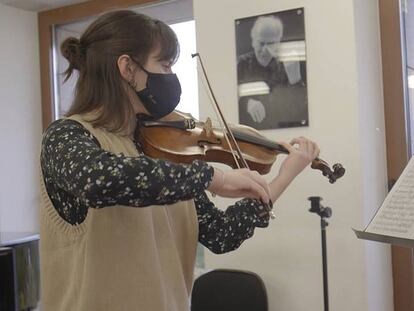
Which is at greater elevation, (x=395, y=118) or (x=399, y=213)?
(x=395, y=118)

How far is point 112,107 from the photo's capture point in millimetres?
1134

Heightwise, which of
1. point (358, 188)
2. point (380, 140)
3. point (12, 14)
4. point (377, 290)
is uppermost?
point (12, 14)

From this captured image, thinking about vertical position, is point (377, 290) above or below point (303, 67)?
below

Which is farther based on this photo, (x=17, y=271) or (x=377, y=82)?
(x=17, y=271)

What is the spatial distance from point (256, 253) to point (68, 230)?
134cm

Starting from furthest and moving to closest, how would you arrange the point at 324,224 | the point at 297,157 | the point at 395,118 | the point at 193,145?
the point at 395,118, the point at 324,224, the point at 297,157, the point at 193,145

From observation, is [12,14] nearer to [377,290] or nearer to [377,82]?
[377,82]

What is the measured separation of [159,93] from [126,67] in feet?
0.32

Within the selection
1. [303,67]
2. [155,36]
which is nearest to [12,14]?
[303,67]

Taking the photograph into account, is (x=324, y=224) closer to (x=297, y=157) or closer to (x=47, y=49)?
(x=297, y=157)

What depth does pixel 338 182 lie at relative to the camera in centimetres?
211

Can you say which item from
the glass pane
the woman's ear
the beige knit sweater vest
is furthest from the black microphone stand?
the woman's ear

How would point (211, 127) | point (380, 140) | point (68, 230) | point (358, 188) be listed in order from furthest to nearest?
point (380, 140)
point (358, 188)
point (211, 127)
point (68, 230)

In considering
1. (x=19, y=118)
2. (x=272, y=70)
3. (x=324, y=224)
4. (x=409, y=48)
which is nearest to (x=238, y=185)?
(x=324, y=224)
